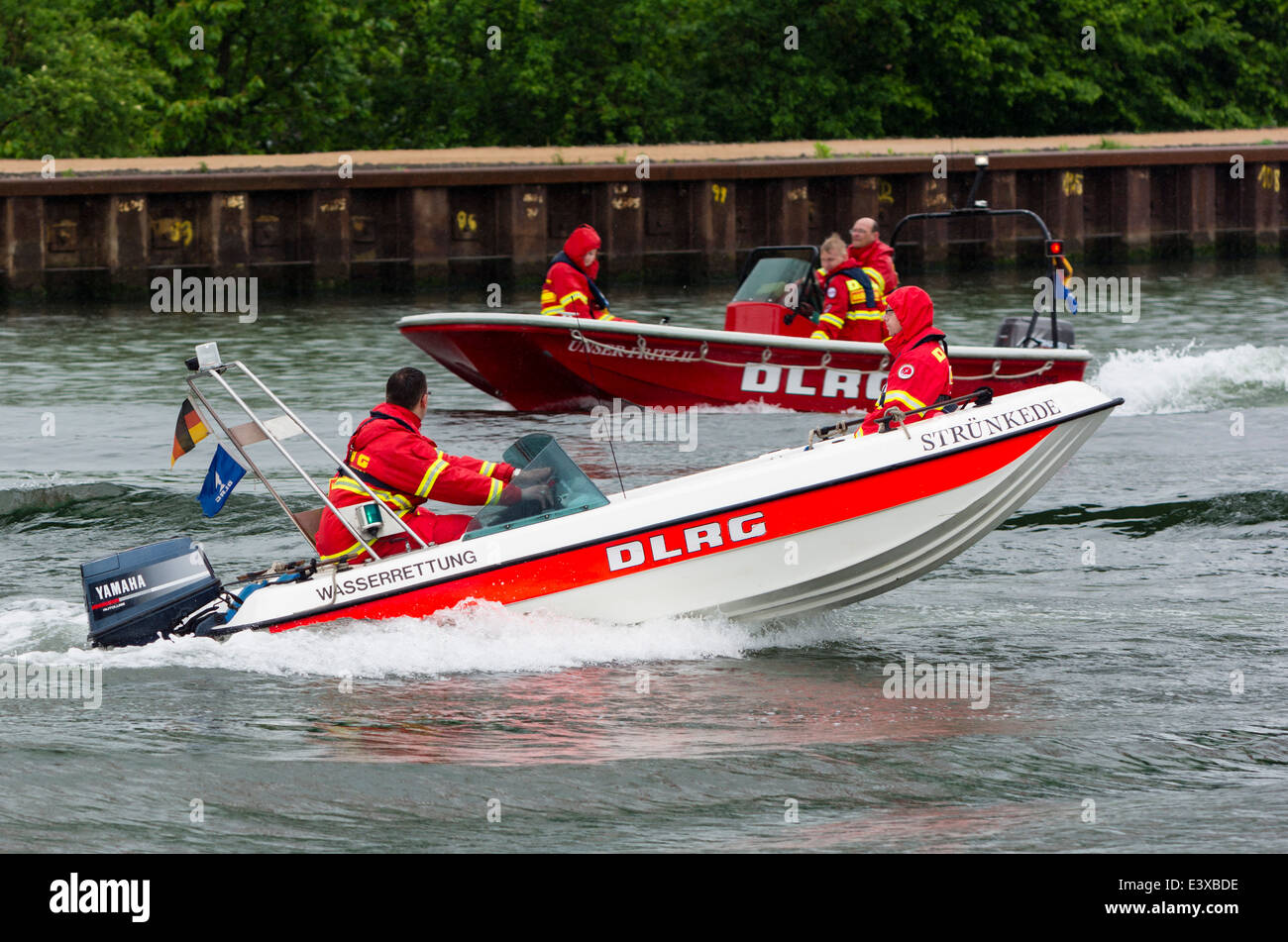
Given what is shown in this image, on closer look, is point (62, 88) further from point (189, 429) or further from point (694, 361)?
point (189, 429)

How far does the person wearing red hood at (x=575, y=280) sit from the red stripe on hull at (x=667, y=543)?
674 cm

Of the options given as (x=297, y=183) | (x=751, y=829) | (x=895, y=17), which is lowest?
(x=751, y=829)

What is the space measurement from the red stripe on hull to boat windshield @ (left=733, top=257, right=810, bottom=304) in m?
6.88

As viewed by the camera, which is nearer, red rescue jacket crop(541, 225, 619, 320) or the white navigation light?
the white navigation light

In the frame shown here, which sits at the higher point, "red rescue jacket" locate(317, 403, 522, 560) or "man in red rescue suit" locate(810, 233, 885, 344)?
"man in red rescue suit" locate(810, 233, 885, 344)

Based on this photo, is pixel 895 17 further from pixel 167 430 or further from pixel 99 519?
pixel 99 519

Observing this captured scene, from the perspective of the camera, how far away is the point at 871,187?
91.6 feet

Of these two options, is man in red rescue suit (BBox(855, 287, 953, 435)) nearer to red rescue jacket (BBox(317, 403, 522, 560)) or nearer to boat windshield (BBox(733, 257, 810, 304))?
red rescue jacket (BBox(317, 403, 522, 560))

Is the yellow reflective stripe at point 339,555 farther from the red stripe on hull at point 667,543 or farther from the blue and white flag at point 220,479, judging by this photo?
the blue and white flag at point 220,479

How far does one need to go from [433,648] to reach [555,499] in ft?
2.88

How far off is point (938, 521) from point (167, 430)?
352 inches

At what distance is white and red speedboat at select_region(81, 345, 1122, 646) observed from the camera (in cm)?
799

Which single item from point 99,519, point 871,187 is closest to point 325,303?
point 871,187

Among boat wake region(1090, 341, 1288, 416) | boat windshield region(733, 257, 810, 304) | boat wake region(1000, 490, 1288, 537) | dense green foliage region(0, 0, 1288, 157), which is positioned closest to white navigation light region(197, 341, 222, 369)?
boat wake region(1000, 490, 1288, 537)
